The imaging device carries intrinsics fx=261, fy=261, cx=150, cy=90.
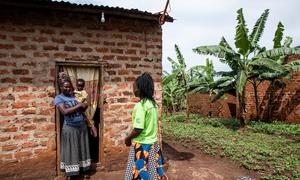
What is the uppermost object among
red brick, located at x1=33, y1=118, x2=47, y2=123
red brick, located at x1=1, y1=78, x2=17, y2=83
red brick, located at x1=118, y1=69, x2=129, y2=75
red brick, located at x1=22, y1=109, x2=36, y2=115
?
red brick, located at x1=118, y1=69, x2=129, y2=75

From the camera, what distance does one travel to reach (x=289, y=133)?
902 centimetres

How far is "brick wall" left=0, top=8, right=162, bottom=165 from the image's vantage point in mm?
4121

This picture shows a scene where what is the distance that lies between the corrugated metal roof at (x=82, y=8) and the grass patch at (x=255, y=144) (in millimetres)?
3843

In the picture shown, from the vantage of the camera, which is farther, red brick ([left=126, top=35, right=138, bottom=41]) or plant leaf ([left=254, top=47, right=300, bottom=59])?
plant leaf ([left=254, top=47, right=300, bottom=59])

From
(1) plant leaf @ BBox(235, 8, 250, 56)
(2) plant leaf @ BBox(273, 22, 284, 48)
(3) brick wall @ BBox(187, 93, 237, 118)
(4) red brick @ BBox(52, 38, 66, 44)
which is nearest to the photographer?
(4) red brick @ BBox(52, 38, 66, 44)

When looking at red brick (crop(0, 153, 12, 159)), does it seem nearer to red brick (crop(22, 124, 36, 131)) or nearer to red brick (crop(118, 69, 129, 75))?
red brick (crop(22, 124, 36, 131))

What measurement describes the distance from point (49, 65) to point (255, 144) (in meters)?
6.19

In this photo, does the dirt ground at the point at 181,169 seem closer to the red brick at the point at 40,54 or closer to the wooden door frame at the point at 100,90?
the wooden door frame at the point at 100,90

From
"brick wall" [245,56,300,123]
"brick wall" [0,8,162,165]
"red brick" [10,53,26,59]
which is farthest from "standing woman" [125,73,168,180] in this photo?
"brick wall" [245,56,300,123]

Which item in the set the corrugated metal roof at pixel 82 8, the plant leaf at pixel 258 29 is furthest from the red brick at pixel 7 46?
the plant leaf at pixel 258 29

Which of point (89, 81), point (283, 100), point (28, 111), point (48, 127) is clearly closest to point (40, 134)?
point (48, 127)

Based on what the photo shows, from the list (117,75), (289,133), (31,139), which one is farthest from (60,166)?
(289,133)

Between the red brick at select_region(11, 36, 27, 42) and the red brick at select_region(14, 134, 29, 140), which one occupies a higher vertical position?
the red brick at select_region(11, 36, 27, 42)

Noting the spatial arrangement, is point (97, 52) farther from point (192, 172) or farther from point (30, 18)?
point (192, 172)
